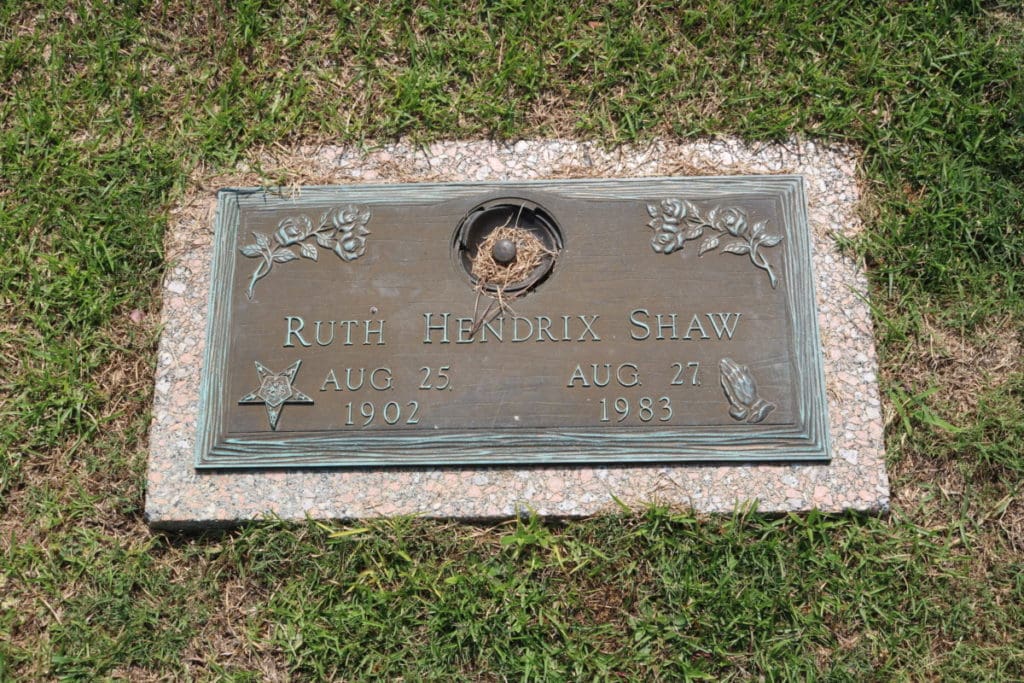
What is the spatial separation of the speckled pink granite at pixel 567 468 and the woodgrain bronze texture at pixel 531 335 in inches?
3.0

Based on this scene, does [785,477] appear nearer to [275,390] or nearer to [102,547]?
[275,390]

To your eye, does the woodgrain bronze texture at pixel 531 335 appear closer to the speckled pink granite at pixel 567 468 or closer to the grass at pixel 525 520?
the speckled pink granite at pixel 567 468

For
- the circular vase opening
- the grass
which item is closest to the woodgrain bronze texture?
the circular vase opening

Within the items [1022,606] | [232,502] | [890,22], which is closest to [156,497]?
[232,502]

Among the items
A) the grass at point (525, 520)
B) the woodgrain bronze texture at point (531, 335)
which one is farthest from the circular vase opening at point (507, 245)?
the grass at point (525, 520)

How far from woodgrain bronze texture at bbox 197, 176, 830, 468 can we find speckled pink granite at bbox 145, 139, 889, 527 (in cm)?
8

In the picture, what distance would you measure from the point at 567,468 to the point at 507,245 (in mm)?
787

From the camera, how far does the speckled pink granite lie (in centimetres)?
272

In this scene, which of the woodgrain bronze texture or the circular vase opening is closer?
the woodgrain bronze texture

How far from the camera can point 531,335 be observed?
9.11ft

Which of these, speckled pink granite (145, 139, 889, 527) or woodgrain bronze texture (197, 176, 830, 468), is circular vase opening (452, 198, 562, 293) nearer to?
woodgrain bronze texture (197, 176, 830, 468)

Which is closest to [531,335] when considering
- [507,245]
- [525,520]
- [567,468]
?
[507,245]

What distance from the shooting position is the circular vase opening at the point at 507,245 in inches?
112

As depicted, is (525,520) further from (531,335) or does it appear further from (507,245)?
(507,245)
